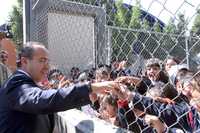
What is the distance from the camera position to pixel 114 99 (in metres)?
2.54

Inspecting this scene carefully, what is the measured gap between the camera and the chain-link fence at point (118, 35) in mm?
1903

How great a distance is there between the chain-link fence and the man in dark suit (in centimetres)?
28

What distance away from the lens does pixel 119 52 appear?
2.41 meters

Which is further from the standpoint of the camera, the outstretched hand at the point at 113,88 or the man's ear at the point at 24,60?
the man's ear at the point at 24,60

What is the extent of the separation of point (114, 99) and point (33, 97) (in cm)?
55

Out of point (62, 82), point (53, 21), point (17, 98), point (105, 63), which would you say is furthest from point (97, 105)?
point (17, 98)

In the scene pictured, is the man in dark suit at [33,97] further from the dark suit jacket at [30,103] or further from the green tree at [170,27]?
the green tree at [170,27]

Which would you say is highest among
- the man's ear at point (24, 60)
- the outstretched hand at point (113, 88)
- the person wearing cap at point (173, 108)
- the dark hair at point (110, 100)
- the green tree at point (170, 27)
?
the green tree at point (170, 27)

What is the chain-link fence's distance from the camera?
1.90 m

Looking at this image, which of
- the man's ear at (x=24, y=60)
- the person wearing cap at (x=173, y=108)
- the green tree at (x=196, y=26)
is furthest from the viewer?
the man's ear at (x=24, y=60)

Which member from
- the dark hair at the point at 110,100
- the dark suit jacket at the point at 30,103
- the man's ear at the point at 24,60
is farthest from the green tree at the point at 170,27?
the man's ear at the point at 24,60

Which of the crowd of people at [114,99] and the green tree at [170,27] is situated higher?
the green tree at [170,27]

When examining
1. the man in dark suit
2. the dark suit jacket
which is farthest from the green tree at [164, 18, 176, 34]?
the dark suit jacket

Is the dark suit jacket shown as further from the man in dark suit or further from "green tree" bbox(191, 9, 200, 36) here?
"green tree" bbox(191, 9, 200, 36)
